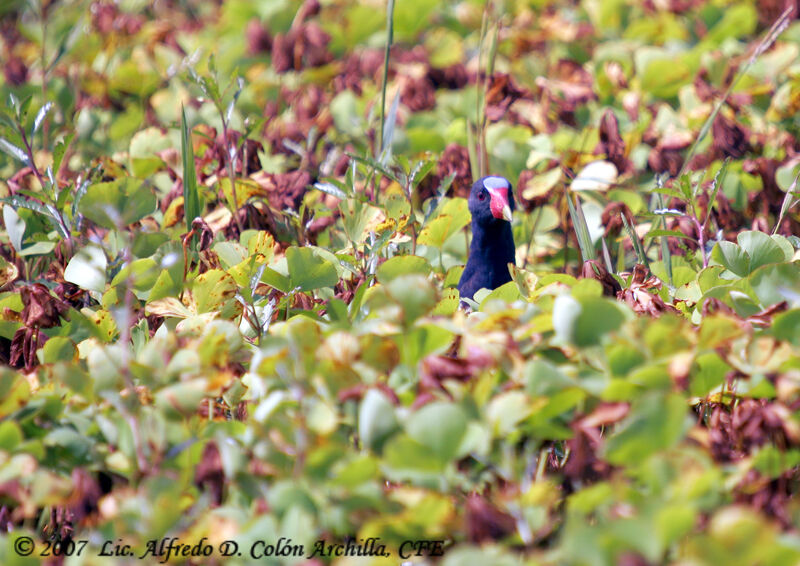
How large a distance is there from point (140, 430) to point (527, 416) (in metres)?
0.60

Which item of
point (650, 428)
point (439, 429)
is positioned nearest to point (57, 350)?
point (439, 429)

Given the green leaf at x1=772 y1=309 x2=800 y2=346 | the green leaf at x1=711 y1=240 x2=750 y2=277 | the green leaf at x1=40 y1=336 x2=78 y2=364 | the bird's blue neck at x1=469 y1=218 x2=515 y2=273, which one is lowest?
the bird's blue neck at x1=469 y1=218 x2=515 y2=273

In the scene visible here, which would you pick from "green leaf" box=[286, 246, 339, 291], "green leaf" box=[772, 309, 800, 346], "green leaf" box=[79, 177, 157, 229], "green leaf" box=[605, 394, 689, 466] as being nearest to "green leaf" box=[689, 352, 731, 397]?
"green leaf" box=[772, 309, 800, 346]

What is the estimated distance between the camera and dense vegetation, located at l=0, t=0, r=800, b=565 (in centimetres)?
126

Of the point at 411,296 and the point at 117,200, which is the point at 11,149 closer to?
the point at 117,200

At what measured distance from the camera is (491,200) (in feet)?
8.10

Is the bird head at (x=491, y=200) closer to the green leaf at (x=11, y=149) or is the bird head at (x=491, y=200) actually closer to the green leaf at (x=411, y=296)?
the green leaf at (x=411, y=296)

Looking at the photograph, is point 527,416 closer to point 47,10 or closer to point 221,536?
point 221,536

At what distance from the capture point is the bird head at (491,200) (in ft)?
7.97

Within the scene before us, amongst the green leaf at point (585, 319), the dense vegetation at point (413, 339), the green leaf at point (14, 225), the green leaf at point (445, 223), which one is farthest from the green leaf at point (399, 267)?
the green leaf at point (14, 225)

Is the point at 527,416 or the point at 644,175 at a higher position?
the point at 527,416

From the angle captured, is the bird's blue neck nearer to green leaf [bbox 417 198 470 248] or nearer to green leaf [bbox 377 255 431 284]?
green leaf [bbox 417 198 470 248]

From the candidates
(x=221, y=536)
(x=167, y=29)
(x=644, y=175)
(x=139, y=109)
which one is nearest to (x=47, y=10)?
(x=167, y=29)

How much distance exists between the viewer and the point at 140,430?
1.36m
